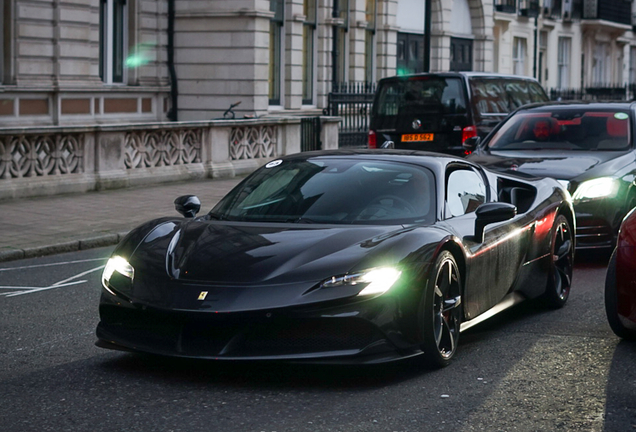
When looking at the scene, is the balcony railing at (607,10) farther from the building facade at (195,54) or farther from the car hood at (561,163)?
the car hood at (561,163)

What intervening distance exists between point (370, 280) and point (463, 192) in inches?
70.5

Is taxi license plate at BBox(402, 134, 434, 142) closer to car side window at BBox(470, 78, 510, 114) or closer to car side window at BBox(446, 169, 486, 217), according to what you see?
car side window at BBox(470, 78, 510, 114)

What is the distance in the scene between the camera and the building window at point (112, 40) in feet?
89.8

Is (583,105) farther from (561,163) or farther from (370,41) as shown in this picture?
(370,41)

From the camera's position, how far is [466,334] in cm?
720

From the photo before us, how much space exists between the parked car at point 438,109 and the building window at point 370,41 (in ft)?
61.0

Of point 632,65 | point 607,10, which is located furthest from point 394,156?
point 632,65

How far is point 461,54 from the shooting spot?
4403cm

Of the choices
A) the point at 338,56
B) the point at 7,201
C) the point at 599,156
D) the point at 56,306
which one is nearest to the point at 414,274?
the point at 56,306

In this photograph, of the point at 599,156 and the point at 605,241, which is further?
the point at 599,156

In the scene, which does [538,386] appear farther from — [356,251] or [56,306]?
[56,306]

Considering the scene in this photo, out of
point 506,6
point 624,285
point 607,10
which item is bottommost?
point 624,285

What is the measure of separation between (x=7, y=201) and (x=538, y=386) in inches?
439

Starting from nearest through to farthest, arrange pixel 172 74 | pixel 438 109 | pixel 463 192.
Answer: pixel 463 192, pixel 438 109, pixel 172 74
